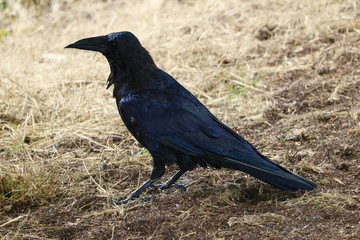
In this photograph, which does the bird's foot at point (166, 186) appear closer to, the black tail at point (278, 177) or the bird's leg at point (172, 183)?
the bird's leg at point (172, 183)

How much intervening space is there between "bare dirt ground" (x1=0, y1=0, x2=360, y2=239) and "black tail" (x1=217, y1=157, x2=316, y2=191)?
0.09 meters

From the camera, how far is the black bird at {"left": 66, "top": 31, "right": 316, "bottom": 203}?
330cm

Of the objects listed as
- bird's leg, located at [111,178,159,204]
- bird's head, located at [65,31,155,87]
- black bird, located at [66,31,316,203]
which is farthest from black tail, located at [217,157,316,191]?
bird's head, located at [65,31,155,87]

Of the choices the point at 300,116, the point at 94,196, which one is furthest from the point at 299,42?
the point at 94,196

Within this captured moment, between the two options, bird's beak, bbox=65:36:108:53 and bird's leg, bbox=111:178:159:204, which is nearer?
bird's leg, bbox=111:178:159:204

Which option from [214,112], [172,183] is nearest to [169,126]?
[172,183]

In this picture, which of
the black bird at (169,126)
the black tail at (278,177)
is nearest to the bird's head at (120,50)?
the black bird at (169,126)

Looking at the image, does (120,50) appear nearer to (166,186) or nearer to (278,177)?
(166,186)

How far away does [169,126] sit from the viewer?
11.2ft

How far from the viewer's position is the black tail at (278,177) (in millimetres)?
3240

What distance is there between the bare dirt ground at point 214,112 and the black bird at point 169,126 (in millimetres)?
203

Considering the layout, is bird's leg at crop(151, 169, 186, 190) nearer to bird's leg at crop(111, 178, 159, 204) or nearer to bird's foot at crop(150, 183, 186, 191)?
bird's foot at crop(150, 183, 186, 191)

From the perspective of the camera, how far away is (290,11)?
682cm

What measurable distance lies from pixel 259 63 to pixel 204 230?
336 cm
